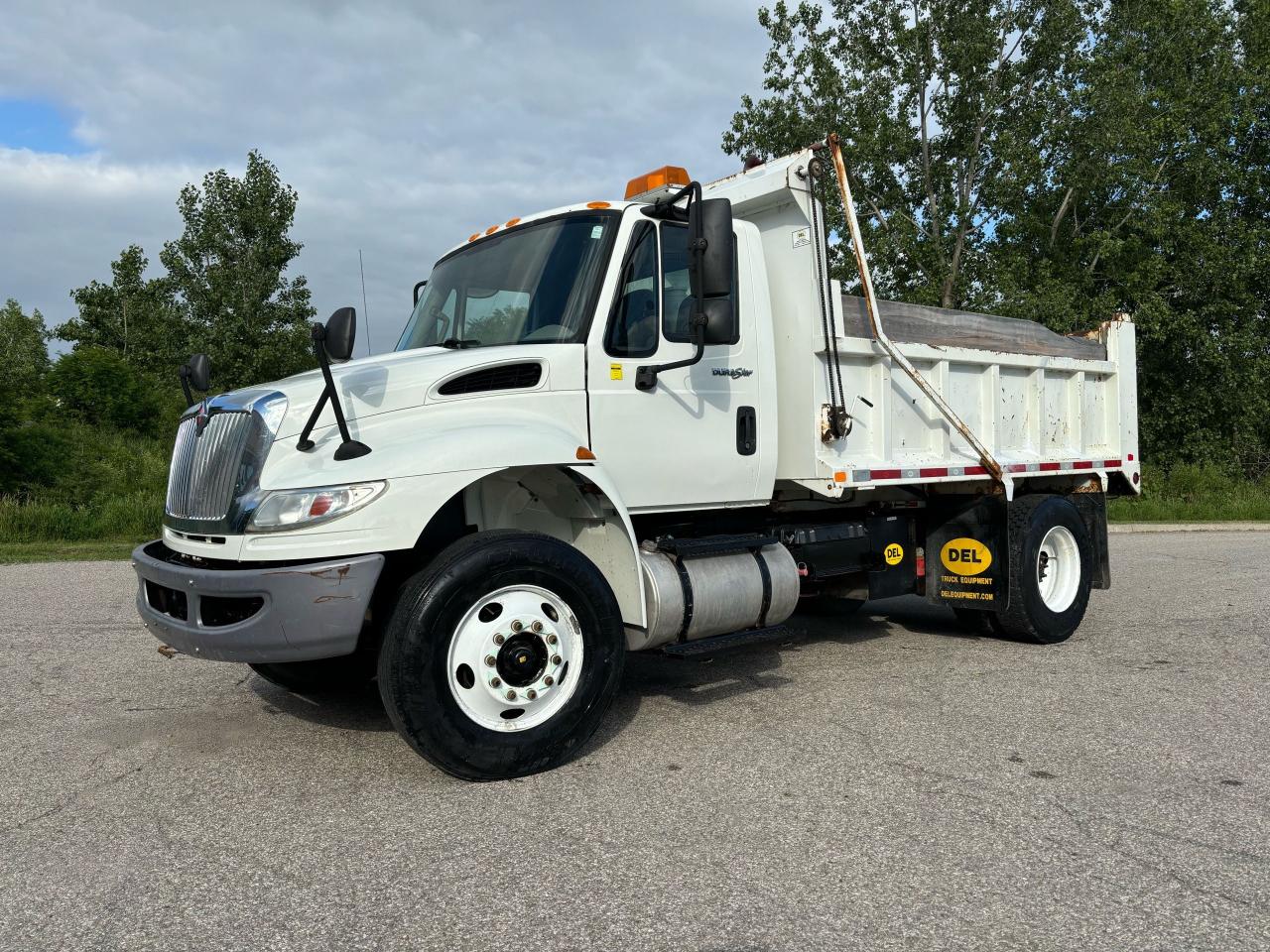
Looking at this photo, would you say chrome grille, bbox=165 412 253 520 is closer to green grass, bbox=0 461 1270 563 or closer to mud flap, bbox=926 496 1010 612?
mud flap, bbox=926 496 1010 612

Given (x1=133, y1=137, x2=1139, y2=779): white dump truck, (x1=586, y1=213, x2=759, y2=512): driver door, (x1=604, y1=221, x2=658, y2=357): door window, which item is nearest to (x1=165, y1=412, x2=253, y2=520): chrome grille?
(x1=133, y1=137, x2=1139, y2=779): white dump truck

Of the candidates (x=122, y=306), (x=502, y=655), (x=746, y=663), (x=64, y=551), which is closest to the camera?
(x=502, y=655)

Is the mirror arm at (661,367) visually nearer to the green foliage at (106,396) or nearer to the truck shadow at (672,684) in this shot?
the truck shadow at (672,684)

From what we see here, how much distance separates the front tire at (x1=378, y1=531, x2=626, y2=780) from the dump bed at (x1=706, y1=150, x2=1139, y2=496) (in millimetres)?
2041

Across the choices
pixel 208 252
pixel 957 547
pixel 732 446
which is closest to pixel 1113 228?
pixel 957 547

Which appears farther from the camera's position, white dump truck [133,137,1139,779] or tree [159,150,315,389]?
tree [159,150,315,389]

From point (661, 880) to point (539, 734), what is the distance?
1179 millimetres

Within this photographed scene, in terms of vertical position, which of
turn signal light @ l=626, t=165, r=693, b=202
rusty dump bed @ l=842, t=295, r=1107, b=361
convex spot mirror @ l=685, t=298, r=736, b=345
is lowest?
convex spot mirror @ l=685, t=298, r=736, b=345

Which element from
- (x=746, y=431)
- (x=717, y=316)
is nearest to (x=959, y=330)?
(x=746, y=431)

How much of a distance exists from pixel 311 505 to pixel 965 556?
16.2 ft

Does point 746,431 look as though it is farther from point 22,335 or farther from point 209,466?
point 22,335

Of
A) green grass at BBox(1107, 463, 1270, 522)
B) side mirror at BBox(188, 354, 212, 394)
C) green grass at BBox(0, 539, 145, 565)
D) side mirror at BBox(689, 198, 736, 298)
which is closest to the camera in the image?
side mirror at BBox(689, 198, 736, 298)

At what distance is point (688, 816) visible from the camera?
150 inches

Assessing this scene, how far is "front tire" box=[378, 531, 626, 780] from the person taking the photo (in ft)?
13.2
